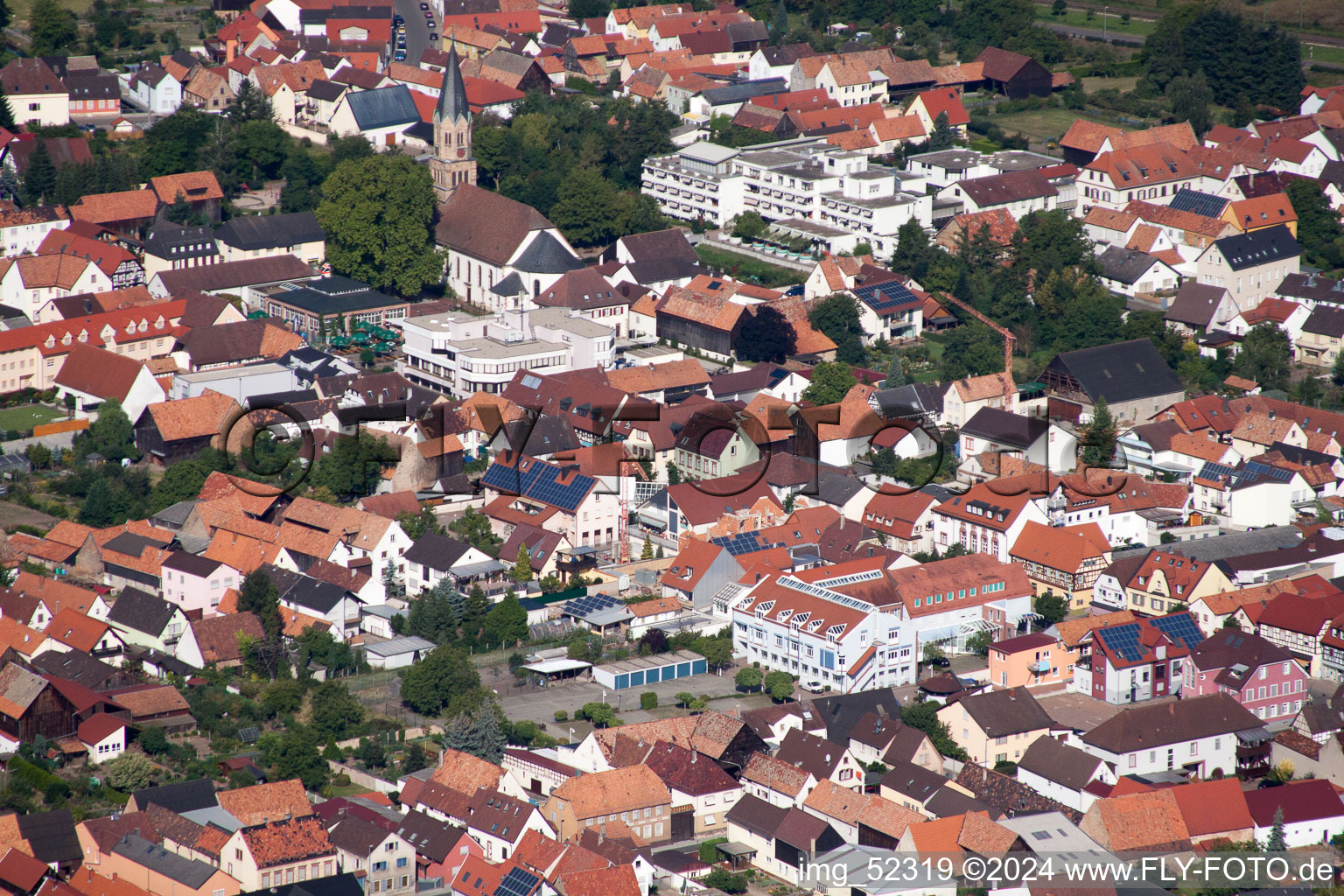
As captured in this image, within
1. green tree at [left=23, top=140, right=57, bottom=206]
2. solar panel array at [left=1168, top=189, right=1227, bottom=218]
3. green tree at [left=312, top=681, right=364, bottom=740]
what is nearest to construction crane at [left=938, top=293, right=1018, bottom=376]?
solar panel array at [left=1168, top=189, right=1227, bottom=218]

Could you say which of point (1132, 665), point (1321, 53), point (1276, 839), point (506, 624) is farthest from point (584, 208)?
point (1321, 53)

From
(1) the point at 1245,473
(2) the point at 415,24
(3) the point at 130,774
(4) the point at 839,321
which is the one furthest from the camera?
(2) the point at 415,24

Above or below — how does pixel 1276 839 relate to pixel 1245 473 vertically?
above

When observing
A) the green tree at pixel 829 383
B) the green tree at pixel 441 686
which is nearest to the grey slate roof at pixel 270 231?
the green tree at pixel 829 383

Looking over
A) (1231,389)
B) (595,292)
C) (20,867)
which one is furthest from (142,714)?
(1231,389)

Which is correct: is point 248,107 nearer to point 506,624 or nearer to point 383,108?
→ point 383,108

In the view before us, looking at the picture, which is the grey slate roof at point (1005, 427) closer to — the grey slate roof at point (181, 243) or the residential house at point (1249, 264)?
the residential house at point (1249, 264)

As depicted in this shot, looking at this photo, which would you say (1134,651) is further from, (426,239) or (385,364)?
(426,239)
